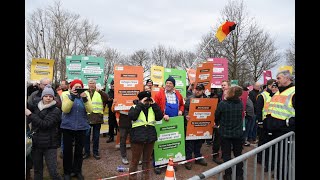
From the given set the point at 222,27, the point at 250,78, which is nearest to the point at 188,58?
the point at 250,78

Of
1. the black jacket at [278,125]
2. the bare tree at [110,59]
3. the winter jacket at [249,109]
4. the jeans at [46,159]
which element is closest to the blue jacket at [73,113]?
the jeans at [46,159]

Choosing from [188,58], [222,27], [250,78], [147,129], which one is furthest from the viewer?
[188,58]

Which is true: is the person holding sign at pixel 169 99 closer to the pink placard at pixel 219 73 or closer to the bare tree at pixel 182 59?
the pink placard at pixel 219 73

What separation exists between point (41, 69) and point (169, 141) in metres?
3.75

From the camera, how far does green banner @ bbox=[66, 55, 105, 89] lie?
688cm

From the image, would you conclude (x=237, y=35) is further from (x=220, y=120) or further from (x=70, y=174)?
(x=70, y=174)

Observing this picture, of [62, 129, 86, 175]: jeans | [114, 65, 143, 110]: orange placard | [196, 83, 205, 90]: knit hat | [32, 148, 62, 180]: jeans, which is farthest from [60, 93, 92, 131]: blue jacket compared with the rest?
[196, 83, 205, 90]: knit hat

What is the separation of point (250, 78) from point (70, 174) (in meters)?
27.4

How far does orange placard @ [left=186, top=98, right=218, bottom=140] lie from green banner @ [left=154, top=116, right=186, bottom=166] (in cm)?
39

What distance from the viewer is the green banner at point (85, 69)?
22.6 ft

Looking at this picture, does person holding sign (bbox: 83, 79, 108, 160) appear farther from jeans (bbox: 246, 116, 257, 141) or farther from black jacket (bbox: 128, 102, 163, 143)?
jeans (bbox: 246, 116, 257, 141)

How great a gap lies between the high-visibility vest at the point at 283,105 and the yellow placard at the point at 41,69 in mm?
5202
